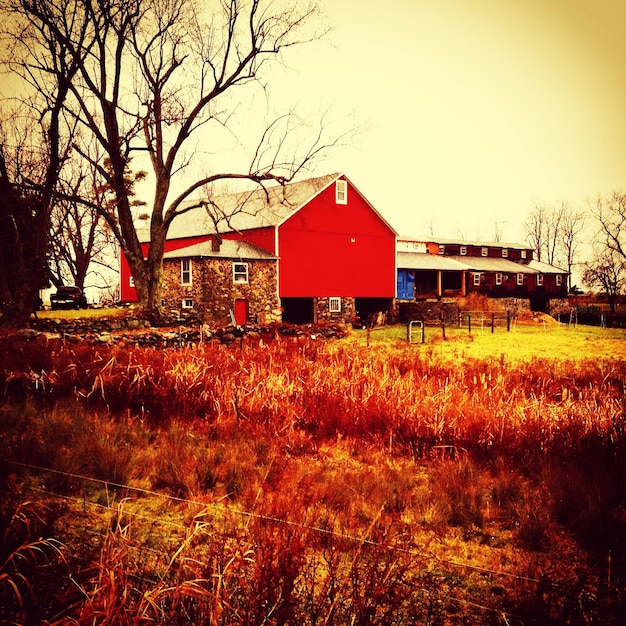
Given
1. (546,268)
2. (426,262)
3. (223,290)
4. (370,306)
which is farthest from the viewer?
(546,268)

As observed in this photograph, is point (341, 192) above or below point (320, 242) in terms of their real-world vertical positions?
above

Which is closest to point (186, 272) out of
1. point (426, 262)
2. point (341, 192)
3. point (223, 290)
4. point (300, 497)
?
point (223, 290)

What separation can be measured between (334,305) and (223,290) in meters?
6.45

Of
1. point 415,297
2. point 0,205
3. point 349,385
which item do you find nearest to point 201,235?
point 415,297

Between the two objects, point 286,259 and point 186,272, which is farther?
point 286,259

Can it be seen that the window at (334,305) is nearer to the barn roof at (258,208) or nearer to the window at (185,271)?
the barn roof at (258,208)

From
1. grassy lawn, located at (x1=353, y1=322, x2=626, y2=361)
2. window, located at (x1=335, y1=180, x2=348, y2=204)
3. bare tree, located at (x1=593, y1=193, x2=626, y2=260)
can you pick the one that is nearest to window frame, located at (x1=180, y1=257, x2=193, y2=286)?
window, located at (x1=335, y1=180, x2=348, y2=204)

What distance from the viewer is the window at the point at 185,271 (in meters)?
28.9

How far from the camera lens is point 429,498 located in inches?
183

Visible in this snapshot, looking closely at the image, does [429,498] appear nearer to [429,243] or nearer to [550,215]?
[550,215]

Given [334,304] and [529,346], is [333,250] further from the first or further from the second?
[529,346]

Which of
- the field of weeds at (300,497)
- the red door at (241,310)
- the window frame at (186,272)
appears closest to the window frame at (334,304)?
the red door at (241,310)

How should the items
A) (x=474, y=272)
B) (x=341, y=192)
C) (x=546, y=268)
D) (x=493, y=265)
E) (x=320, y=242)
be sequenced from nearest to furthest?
(x=320, y=242)
(x=341, y=192)
(x=474, y=272)
(x=493, y=265)
(x=546, y=268)

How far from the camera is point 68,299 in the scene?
105 feet
